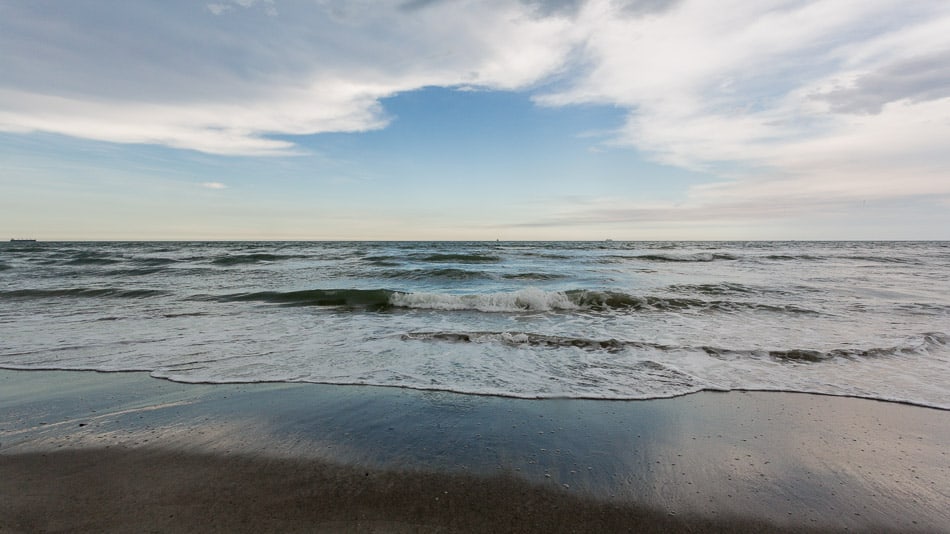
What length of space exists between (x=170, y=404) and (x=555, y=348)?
5263mm

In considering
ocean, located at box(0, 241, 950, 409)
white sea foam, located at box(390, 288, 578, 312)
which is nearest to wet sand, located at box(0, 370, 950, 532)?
ocean, located at box(0, 241, 950, 409)

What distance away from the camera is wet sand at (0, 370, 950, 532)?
2.65 meters

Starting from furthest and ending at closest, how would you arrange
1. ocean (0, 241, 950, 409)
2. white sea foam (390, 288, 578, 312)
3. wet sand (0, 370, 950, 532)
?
white sea foam (390, 288, 578, 312), ocean (0, 241, 950, 409), wet sand (0, 370, 950, 532)

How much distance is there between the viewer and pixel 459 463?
3289mm

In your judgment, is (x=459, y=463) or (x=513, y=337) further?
(x=513, y=337)

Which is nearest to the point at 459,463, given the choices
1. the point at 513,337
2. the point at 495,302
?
the point at 513,337

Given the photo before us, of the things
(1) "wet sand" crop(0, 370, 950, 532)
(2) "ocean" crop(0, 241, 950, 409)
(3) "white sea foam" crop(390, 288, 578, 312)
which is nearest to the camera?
(1) "wet sand" crop(0, 370, 950, 532)

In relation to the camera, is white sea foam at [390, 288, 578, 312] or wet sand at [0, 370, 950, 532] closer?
wet sand at [0, 370, 950, 532]

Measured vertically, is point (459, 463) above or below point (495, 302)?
above

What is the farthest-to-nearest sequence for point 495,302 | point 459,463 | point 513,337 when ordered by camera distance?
point 495,302 → point 513,337 → point 459,463

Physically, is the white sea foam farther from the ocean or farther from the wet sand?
the wet sand

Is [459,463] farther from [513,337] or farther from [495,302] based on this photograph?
[495,302]

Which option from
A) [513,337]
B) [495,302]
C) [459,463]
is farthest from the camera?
[495,302]

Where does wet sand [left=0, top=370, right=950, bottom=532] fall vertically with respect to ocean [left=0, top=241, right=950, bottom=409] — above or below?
above
